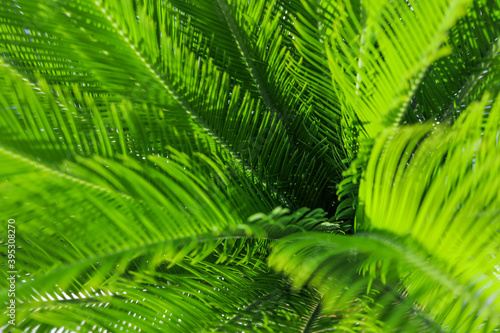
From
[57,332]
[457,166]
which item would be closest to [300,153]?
[457,166]

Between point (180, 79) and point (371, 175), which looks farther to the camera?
point (180, 79)

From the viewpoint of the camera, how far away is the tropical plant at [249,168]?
595 mm

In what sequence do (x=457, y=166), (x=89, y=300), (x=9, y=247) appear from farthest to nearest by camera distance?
(x=89, y=300) → (x=9, y=247) → (x=457, y=166)

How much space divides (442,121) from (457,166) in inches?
20.0

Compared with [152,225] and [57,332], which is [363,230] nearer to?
[152,225]

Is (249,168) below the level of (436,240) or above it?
below

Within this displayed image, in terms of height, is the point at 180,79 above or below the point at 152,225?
above

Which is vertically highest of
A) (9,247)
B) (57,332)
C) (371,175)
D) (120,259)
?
(371,175)

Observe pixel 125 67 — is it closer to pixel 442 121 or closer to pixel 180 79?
pixel 180 79

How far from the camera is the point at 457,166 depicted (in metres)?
0.61

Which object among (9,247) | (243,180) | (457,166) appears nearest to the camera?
(457,166)

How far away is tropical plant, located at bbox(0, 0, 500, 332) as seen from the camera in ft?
1.95

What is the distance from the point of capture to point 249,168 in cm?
109

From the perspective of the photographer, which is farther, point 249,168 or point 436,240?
point 249,168
